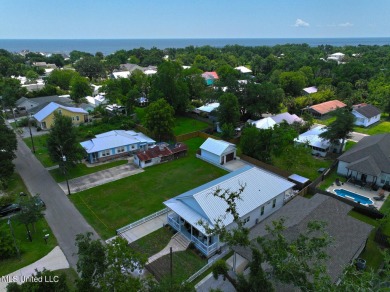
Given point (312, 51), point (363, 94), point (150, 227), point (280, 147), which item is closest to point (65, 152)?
point (150, 227)

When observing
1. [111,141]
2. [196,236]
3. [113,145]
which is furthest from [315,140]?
[111,141]

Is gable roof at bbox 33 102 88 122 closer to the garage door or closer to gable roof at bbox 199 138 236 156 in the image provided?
gable roof at bbox 199 138 236 156

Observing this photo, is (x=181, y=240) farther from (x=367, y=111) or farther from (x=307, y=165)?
(x=367, y=111)

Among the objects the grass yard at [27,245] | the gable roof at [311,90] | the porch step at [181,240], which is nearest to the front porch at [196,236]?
the porch step at [181,240]

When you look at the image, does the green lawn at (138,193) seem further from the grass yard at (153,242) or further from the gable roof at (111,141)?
the gable roof at (111,141)

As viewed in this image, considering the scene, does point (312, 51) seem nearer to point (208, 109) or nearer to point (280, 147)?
point (208, 109)
